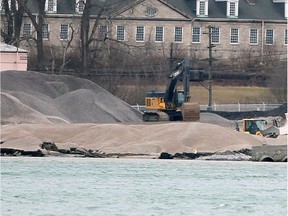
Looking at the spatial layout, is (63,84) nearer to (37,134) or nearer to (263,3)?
(37,134)

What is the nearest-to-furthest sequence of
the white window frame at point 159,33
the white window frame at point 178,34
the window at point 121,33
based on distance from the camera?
the window at point 121,33 → the white window frame at point 159,33 → the white window frame at point 178,34

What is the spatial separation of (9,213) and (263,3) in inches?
3432

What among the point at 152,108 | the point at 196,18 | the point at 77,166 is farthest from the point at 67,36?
the point at 77,166

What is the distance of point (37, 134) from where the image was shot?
59.4 m

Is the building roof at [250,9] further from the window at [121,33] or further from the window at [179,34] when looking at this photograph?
the window at [121,33]

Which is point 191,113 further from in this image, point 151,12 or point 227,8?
point 227,8

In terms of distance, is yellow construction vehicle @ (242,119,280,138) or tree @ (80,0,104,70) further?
tree @ (80,0,104,70)

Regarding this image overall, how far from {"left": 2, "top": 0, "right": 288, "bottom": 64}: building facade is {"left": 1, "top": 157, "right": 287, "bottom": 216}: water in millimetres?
55473

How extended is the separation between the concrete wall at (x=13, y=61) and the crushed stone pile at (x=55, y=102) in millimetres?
5415

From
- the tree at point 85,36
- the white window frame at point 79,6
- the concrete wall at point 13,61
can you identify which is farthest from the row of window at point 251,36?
the concrete wall at point 13,61

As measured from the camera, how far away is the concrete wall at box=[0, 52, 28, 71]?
260ft

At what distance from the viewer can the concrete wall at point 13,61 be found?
3123 inches

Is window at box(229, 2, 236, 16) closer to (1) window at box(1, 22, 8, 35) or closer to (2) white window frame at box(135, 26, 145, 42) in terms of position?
(2) white window frame at box(135, 26, 145, 42)

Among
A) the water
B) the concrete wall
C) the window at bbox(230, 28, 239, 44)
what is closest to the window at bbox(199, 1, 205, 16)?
the window at bbox(230, 28, 239, 44)
